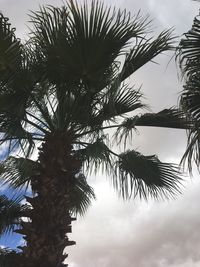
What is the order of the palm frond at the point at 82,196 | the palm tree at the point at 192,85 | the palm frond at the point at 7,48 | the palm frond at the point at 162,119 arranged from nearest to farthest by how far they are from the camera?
the palm tree at the point at 192,85, the palm frond at the point at 7,48, the palm frond at the point at 162,119, the palm frond at the point at 82,196

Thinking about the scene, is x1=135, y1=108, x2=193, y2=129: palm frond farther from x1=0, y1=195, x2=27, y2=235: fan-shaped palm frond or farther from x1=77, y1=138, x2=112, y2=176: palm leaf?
x1=0, y1=195, x2=27, y2=235: fan-shaped palm frond

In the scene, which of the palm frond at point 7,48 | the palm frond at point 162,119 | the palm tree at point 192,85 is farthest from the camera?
the palm frond at point 162,119

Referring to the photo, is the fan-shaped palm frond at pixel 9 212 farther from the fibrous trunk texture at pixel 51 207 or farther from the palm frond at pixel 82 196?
the fibrous trunk texture at pixel 51 207

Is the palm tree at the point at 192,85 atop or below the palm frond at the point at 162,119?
below

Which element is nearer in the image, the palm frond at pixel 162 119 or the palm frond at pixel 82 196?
the palm frond at pixel 162 119

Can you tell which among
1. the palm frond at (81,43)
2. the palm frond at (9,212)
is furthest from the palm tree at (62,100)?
the palm frond at (9,212)

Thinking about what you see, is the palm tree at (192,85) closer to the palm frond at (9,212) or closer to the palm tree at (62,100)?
the palm tree at (62,100)

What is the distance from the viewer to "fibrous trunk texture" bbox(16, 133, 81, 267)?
5.40m

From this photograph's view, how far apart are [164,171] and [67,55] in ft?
11.7

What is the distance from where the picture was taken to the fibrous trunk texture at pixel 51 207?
540cm

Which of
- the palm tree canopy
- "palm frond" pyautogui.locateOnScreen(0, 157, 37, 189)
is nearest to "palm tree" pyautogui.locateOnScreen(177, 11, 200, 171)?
the palm tree canopy

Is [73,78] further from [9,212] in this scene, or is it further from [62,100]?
[9,212]

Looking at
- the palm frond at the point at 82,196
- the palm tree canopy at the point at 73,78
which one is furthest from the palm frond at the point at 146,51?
the palm frond at the point at 82,196

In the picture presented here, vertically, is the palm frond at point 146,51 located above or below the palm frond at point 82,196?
above
